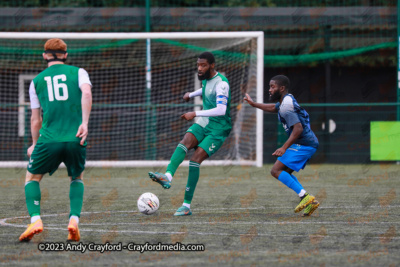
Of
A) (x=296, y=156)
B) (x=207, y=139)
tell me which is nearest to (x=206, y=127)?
(x=207, y=139)

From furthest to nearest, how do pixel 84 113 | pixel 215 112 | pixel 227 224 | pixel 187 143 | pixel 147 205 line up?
pixel 187 143, pixel 215 112, pixel 147 205, pixel 227 224, pixel 84 113

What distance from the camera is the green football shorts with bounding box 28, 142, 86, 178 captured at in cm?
582

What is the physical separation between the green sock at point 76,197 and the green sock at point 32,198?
0.30 meters

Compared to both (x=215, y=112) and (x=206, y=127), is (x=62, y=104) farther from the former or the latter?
(x=206, y=127)

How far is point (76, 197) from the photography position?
6016 mm

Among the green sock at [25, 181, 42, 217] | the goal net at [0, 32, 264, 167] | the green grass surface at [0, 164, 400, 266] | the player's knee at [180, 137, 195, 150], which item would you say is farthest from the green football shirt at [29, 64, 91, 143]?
the goal net at [0, 32, 264, 167]

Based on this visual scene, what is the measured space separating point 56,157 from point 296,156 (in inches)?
133

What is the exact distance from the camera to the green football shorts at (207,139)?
27.0ft

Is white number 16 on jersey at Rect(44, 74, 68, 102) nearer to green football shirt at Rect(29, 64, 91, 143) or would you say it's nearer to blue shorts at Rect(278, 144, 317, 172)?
green football shirt at Rect(29, 64, 91, 143)

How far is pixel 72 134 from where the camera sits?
5.83m

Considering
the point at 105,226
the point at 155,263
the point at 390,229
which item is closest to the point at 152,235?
the point at 105,226

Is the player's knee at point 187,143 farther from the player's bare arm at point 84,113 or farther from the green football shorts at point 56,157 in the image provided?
the player's bare arm at point 84,113

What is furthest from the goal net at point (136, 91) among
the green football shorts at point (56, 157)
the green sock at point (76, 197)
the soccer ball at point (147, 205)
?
the green football shorts at point (56, 157)

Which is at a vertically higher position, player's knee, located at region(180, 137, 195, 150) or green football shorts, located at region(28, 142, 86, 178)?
green football shorts, located at region(28, 142, 86, 178)
